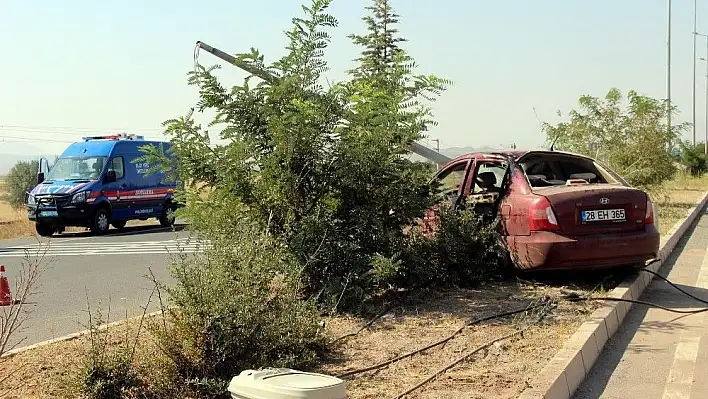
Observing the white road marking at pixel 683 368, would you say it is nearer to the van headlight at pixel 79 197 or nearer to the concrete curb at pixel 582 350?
the concrete curb at pixel 582 350

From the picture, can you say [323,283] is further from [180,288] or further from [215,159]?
[180,288]

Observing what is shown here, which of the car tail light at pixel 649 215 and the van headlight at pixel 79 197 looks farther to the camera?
the van headlight at pixel 79 197

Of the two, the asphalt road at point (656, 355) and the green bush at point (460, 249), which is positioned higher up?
the green bush at point (460, 249)

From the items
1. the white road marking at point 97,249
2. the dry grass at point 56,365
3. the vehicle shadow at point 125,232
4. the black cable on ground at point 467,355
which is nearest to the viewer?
the dry grass at point 56,365

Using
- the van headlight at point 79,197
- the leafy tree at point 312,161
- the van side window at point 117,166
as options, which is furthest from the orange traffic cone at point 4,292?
the van side window at point 117,166

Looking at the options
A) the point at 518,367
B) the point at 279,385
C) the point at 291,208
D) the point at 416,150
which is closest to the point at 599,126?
the point at 416,150

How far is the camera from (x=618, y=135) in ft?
77.8

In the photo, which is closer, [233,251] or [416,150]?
[233,251]

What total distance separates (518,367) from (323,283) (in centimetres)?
252

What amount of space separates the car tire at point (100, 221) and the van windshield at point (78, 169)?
1021 millimetres

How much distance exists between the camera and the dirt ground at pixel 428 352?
16.6ft

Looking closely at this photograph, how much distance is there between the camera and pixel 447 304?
766 centimetres

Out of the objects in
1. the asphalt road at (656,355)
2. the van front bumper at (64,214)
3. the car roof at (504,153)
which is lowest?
the asphalt road at (656,355)

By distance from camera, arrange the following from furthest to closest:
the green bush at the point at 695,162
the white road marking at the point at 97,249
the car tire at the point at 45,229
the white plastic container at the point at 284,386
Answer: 1. the green bush at the point at 695,162
2. the car tire at the point at 45,229
3. the white road marking at the point at 97,249
4. the white plastic container at the point at 284,386
